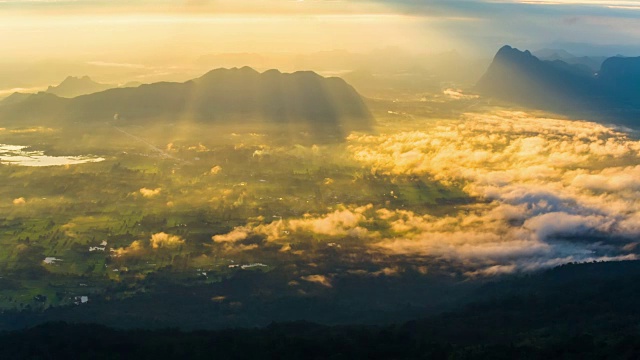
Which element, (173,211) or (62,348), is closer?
(62,348)

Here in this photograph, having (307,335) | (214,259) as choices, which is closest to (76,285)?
(214,259)

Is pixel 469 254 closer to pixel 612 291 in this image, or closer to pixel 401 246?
pixel 401 246

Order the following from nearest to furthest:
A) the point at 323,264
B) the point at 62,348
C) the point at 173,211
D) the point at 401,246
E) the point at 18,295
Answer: the point at 62,348
the point at 18,295
the point at 323,264
the point at 401,246
the point at 173,211

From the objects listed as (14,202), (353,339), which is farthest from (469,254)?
(14,202)

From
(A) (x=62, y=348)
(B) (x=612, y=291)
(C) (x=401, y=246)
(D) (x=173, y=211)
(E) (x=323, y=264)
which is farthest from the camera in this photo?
(D) (x=173, y=211)

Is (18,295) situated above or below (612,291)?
below

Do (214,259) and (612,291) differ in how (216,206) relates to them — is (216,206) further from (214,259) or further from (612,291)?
(612,291)
